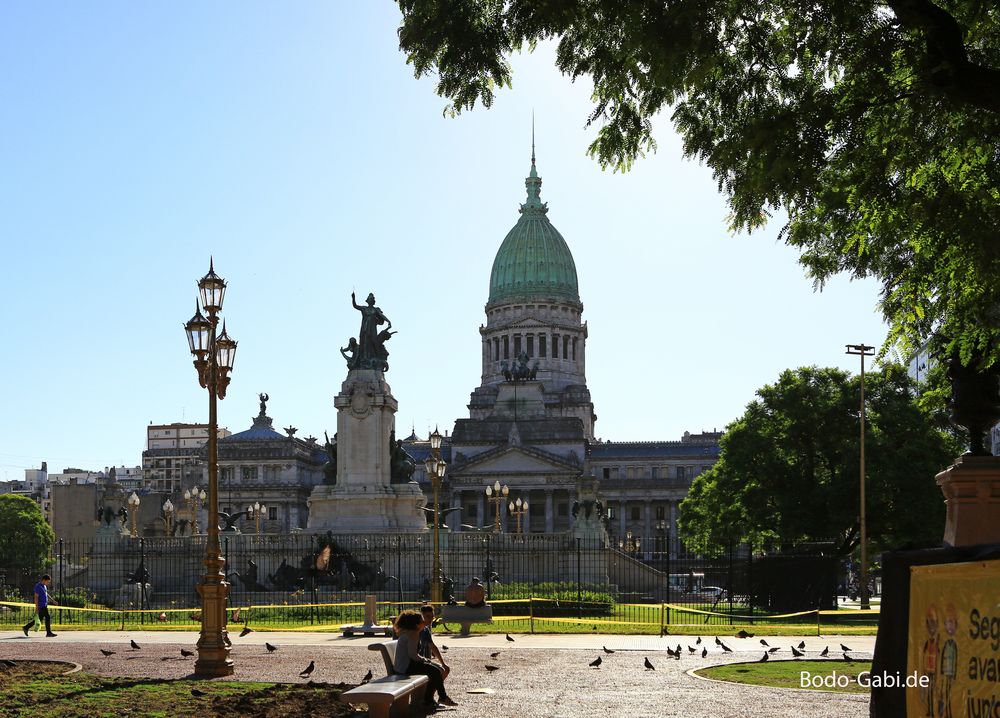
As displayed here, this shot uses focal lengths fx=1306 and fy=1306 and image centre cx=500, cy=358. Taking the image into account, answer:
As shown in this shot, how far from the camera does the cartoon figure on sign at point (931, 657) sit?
1088 centimetres

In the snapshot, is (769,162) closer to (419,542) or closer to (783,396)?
(419,542)

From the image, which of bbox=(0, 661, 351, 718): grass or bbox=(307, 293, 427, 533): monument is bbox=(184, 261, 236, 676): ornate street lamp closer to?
bbox=(0, 661, 351, 718): grass

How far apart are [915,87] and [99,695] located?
13.0 m

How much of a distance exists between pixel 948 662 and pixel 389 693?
6.54m

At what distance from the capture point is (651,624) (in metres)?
35.6

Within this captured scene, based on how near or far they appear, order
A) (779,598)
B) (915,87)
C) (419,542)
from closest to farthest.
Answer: (915,87)
(779,598)
(419,542)

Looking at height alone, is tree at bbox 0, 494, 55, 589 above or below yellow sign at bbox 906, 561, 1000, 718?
below

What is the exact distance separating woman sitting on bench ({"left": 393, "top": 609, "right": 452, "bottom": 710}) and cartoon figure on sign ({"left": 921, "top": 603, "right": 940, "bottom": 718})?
7.16 meters

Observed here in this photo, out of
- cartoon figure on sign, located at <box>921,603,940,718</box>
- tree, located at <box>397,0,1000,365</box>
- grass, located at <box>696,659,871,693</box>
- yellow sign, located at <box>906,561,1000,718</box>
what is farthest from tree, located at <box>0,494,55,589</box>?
cartoon figure on sign, located at <box>921,603,940,718</box>

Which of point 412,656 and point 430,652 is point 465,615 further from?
point 412,656

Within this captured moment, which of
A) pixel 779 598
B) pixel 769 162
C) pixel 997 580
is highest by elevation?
pixel 769 162

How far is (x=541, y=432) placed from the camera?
129 m

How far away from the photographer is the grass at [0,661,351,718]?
15977 millimetres

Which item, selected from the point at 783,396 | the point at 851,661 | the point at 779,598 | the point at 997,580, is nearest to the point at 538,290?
the point at 783,396
